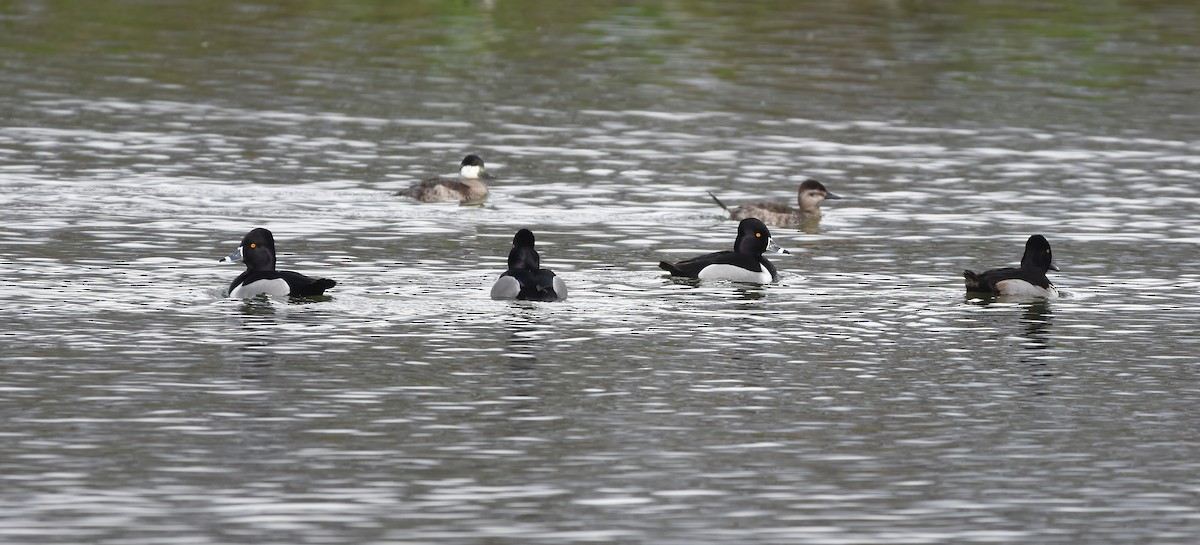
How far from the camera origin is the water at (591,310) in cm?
1340

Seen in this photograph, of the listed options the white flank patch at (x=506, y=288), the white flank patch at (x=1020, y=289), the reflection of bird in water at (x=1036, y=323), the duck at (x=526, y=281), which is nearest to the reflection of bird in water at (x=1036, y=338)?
the reflection of bird in water at (x=1036, y=323)

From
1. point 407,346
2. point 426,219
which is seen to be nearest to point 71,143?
point 426,219

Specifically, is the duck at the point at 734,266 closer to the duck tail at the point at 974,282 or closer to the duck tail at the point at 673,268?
the duck tail at the point at 673,268

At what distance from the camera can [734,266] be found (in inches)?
894

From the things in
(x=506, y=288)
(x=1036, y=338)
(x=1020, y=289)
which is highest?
(x=506, y=288)

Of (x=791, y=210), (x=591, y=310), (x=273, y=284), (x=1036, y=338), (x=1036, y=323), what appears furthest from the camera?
(x=791, y=210)

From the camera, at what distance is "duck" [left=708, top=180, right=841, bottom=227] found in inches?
1107

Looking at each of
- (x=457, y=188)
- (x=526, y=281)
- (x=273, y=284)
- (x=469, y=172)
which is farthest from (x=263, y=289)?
(x=469, y=172)

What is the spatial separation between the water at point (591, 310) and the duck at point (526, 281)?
0.57ft

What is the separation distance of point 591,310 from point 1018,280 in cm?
434

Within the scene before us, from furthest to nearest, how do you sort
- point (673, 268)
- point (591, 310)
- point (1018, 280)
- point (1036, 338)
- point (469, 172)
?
1. point (469, 172)
2. point (673, 268)
3. point (1018, 280)
4. point (591, 310)
5. point (1036, 338)

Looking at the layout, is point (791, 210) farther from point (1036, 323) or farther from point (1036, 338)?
point (1036, 338)

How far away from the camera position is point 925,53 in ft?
160

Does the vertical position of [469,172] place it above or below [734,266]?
above
